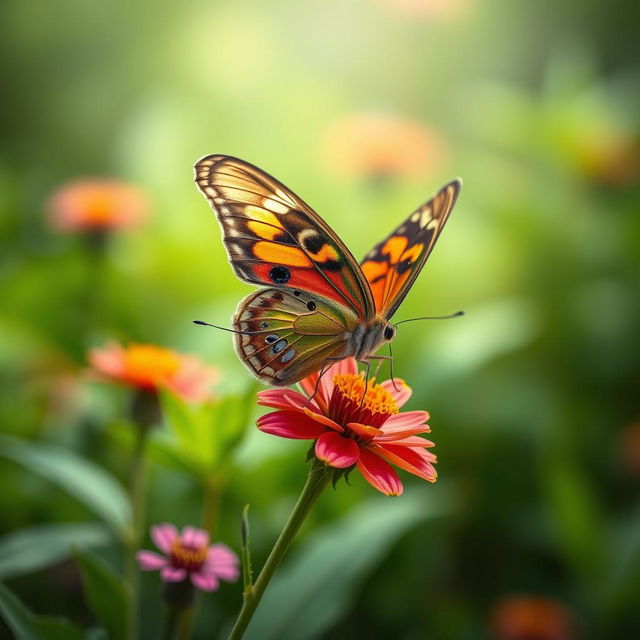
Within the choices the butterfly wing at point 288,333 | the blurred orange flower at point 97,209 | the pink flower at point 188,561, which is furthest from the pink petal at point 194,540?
the blurred orange flower at point 97,209

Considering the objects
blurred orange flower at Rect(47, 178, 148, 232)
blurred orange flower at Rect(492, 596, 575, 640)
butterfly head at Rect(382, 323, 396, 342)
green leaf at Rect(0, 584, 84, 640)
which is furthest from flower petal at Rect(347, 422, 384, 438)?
blurred orange flower at Rect(47, 178, 148, 232)

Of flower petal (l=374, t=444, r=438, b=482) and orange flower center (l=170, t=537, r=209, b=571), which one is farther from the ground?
flower petal (l=374, t=444, r=438, b=482)

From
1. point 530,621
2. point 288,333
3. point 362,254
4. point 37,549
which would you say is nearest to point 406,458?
point 288,333

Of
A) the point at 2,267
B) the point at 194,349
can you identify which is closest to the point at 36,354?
the point at 2,267

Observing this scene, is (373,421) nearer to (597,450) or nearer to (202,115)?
(597,450)

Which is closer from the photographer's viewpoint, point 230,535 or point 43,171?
point 230,535

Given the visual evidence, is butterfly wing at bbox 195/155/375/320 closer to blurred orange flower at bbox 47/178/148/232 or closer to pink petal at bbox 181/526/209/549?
pink petal at bbox 181/526/209/549
